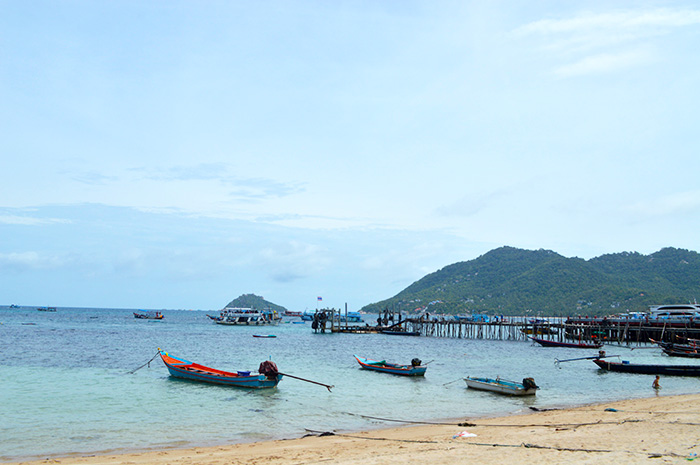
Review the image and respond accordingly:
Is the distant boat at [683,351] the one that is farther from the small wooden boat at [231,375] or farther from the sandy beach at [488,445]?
the small wooden boat at [231,375]

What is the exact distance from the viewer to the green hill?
128m

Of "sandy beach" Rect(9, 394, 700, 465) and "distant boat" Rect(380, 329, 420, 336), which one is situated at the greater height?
"sandy beach" Rect(9, 394, 700, 465)

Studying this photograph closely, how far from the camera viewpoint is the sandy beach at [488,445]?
1130 cm

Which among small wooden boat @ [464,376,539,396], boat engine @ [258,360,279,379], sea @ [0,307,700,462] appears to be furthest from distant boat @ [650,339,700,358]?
boat engine @ [258,360,279,379]

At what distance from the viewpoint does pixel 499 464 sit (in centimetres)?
1075

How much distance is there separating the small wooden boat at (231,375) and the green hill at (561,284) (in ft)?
281

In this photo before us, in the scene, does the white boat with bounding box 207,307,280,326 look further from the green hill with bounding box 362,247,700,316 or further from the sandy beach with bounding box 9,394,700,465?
the sandy beach with bounding box 9,394,700,465

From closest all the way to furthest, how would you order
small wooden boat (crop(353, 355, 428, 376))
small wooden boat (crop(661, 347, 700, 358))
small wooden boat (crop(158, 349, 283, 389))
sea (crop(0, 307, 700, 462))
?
sea (crop(0, 307, 700, 462)) → small wooden boat (crop(158, 349, 283, 389)) → small wooden boat (crop(353, 355, 428, 376)) → small wooden boat (crop(661, 347, 700, 358))

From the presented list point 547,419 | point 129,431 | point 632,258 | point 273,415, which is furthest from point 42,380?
point 632,258

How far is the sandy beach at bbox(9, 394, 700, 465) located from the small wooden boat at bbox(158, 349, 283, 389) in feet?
27.5

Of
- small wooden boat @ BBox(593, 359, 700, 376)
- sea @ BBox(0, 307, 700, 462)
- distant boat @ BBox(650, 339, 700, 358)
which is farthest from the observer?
distant boat @ BBox(650, 339, 700, 358)

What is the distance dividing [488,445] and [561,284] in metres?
143

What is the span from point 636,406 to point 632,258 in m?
164

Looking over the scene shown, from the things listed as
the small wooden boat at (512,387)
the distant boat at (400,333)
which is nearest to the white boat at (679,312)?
the distant boat at (400,333)
